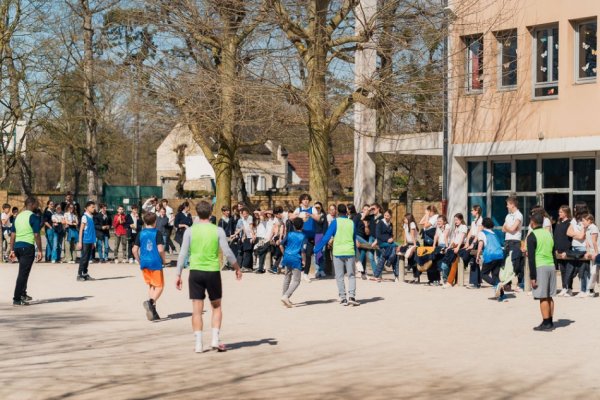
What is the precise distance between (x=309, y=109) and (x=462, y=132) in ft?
24.3

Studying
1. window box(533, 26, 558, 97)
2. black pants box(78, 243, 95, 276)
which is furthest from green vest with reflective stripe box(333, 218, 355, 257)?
window box(533, 26, 558, 97)

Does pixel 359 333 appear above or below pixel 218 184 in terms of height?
below

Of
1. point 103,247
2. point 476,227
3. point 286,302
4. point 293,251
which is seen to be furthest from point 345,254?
point 103,247

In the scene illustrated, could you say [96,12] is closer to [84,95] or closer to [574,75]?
[84,95]

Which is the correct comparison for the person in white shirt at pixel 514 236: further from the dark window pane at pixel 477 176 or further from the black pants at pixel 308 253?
the dark window pane at pixel 477 176

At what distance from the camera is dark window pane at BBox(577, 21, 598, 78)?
3059cm

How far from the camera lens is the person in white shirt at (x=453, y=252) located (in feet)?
78.6

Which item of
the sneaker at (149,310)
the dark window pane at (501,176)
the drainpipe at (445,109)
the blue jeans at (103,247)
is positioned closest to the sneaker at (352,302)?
the sneaker at (149,310)

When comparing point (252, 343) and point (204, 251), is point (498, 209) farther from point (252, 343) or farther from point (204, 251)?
point (204, 251)

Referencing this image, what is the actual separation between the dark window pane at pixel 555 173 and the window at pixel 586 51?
8.04 feet

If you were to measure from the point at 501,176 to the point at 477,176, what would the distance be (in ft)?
3.35

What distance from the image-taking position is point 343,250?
2016 cm

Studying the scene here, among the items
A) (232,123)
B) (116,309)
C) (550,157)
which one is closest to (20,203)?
(232,123)

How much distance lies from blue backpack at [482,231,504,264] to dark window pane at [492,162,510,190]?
11460 millimetres
